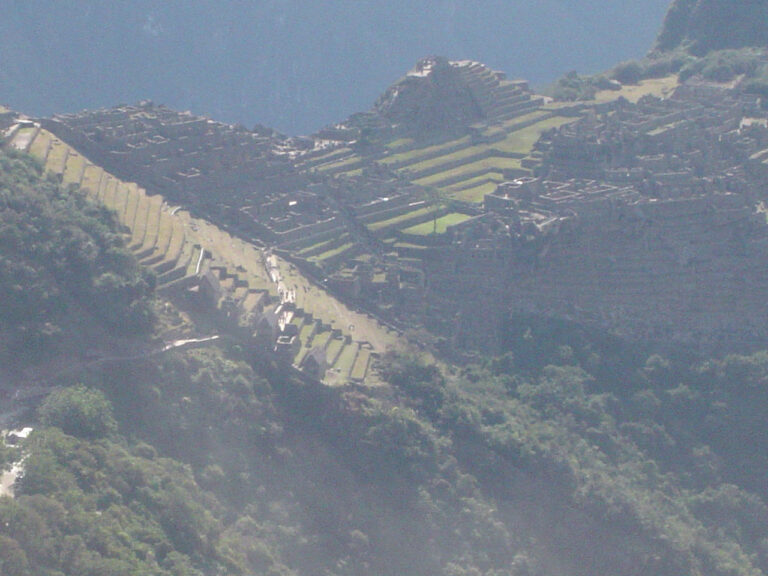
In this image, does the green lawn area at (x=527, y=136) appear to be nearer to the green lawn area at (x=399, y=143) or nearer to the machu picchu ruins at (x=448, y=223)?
the machu picchu ruins at (x=448, y=223)

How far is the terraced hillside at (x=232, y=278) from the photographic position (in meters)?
29.5

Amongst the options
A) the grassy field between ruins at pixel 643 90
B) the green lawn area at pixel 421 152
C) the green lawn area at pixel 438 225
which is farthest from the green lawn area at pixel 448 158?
the grassy field between ruins at pixel 643 90

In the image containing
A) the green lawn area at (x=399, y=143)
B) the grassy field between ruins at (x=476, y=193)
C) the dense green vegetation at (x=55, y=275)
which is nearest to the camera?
the dense green vegetation at (x=55, y=275)

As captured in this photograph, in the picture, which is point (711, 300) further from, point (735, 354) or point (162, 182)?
point (162, 182)

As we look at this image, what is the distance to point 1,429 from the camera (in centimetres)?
2361

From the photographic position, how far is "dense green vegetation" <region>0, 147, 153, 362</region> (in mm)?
26359

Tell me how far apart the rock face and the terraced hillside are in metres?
33.8

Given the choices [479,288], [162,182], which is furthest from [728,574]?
[162,182]

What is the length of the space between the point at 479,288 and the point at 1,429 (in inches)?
627

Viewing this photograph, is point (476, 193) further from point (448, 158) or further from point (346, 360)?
point (346, 360)

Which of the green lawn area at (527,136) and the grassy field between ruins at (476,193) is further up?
the green lawn area at (527,136)

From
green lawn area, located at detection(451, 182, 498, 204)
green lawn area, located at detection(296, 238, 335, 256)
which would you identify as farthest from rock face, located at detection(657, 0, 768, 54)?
green lawn area, located at detection(296, 238, 335, 256)

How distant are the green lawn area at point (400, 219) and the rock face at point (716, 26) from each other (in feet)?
88.0

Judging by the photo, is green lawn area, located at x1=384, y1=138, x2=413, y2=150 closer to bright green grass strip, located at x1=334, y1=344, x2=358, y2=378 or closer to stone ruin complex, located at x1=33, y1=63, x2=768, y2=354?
stone ruin complex, located at x1=33, y1=63, x2=768, y2=354
